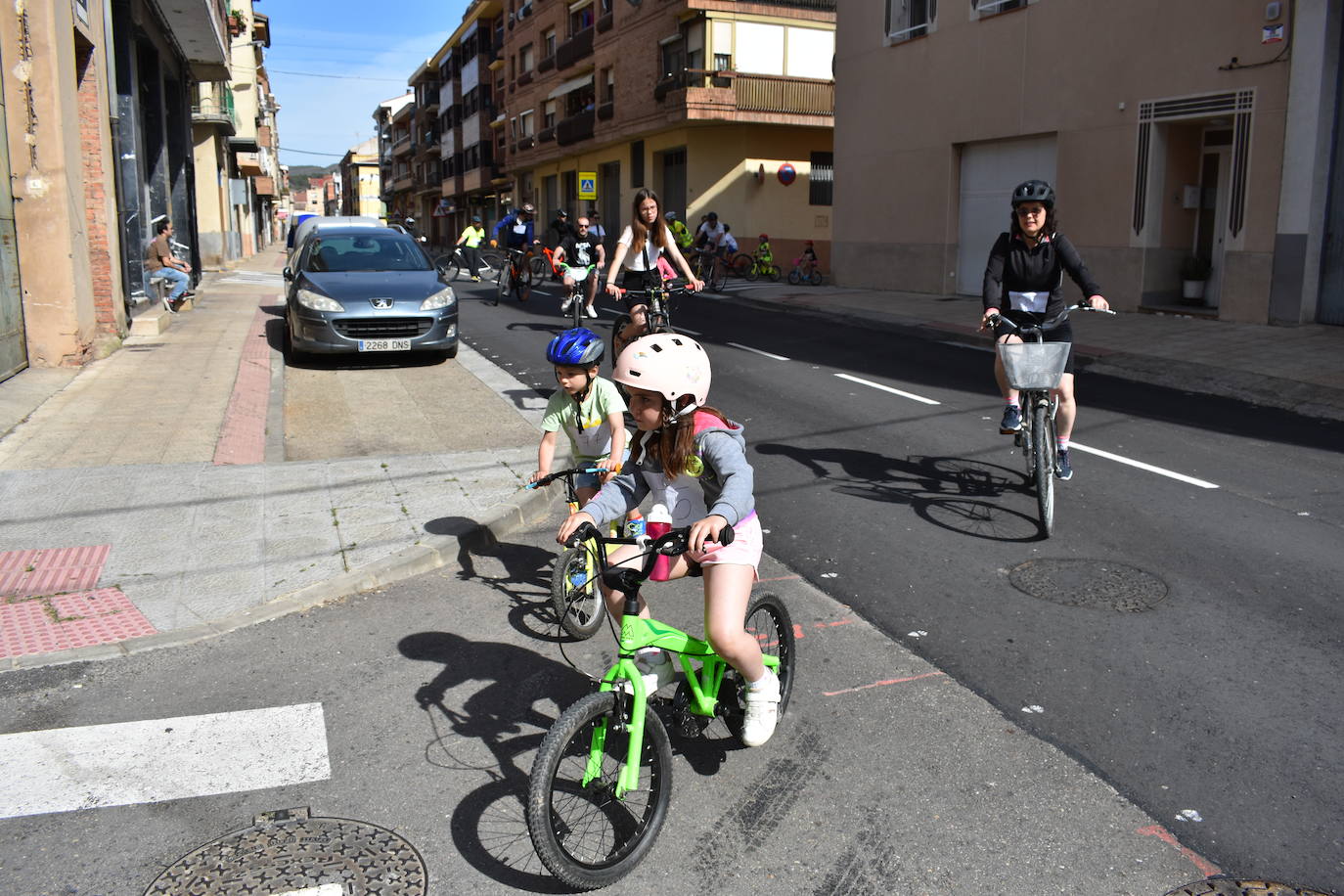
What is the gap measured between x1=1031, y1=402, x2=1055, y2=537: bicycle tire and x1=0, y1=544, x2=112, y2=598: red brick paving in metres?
5.09

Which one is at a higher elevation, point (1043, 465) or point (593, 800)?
point (1043, 465)

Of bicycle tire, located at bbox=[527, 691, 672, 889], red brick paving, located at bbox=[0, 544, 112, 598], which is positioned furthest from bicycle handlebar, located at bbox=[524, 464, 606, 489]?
red brick paving, located at bbox=[0, 544, 112, 598]

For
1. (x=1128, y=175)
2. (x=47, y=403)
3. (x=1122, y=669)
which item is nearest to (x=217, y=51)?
(x=47, y=403)

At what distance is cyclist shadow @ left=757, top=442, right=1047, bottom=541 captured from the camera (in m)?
6.45

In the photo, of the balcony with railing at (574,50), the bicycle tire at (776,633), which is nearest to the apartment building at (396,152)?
the balcony with railing at (574,50)

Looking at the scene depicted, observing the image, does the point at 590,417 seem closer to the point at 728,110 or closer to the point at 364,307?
the point at 364,307

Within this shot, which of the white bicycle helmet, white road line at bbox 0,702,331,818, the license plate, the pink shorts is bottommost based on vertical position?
white road line at bbox 0,702,331,818

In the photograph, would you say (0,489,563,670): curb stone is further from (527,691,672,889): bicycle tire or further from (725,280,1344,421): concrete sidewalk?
(725,280,1344,421): concrete sidewalk

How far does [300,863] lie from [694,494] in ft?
5.21

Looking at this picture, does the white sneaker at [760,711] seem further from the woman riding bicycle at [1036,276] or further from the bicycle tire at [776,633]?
the woman riding bicycle at [1036,276]

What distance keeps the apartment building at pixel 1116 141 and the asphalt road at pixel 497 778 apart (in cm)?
1313

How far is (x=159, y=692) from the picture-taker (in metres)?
4.30

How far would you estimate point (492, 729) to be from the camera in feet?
12.9

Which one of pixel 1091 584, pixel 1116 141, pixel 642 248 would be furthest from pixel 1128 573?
pixel 1116 141
